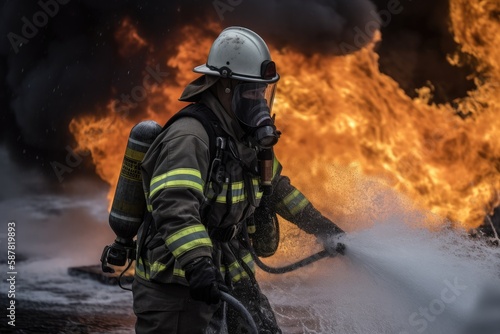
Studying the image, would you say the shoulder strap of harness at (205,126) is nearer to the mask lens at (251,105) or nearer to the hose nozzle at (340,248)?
the mask lens at (251,105)

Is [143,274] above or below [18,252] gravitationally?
below

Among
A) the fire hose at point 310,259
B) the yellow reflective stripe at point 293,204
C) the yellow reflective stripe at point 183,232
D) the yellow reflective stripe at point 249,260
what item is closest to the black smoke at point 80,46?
the yellow reflective stripe at point 293,204

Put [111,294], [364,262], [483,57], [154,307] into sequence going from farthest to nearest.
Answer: [483,57] → [111,294] → [364,262] → [154,307]

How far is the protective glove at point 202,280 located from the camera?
312 centimetres

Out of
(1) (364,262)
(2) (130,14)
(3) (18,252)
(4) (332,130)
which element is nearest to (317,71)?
(4) (332,130)

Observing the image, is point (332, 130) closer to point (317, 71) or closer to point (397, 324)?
point (317, 71)

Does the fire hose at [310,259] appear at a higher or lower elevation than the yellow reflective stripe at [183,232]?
lower

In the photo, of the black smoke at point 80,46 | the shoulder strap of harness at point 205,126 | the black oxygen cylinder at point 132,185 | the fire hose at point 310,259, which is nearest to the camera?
the shoulder strap of harness at point 205,126

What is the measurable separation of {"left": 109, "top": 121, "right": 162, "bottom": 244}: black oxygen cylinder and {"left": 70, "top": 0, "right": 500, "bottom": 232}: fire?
12.0ft

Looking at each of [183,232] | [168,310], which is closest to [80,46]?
[168,310]

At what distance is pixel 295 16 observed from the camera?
334 inches

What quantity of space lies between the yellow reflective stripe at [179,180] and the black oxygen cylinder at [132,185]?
42 cm

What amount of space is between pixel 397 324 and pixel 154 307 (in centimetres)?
165

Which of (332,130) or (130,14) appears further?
(130,14)
